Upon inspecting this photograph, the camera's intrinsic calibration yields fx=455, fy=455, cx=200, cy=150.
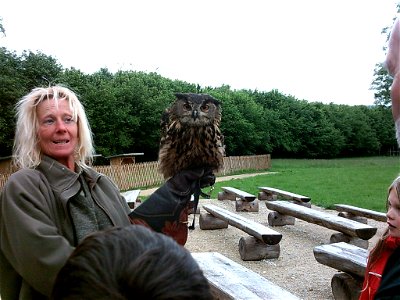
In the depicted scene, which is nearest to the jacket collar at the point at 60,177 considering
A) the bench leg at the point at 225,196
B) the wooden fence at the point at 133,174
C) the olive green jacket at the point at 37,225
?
the olive green jacket at the point at 37,225

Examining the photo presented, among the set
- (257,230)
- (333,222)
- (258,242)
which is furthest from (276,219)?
(257,230)

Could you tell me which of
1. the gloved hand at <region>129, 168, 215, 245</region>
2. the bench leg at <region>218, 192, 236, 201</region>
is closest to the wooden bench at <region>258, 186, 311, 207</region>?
the bench leg at <region>218, 192, 236, 201</region>

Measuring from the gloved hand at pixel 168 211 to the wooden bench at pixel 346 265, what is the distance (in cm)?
252

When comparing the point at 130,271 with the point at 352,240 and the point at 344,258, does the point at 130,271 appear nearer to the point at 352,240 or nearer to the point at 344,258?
the point at 344,258

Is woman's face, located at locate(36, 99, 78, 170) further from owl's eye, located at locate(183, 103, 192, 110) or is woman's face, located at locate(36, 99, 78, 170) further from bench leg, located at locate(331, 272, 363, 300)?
bench leg, located at locate(331, 272, 363, 300)

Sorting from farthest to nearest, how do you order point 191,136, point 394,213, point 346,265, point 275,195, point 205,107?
1. point 275,195
2. point 346,265
3. point 205,107
4. point 191,136
5. point 394,213

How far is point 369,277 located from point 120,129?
16563 mm

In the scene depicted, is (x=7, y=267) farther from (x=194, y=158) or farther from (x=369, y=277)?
(x=369, y=277)

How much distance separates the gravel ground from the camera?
4.82 metres

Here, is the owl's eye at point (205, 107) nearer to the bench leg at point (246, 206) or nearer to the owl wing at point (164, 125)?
the owl wing at point (164, 125)

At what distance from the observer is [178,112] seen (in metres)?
2.86

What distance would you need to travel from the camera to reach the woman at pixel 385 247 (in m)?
1.69

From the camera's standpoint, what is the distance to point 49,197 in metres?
1.37

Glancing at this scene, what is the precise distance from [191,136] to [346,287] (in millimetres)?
2333
